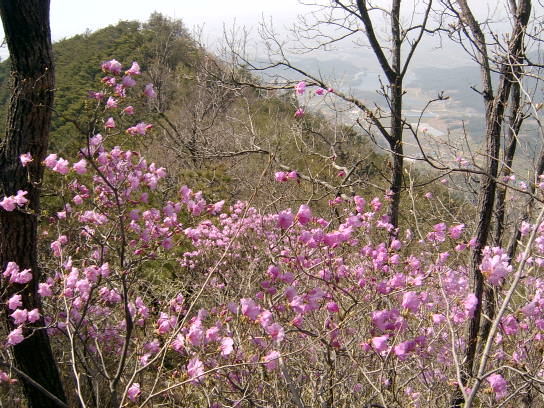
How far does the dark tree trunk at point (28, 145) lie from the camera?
8.68 ft

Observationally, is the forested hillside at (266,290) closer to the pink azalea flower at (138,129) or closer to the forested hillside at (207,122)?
the pink azalea flower at (138,129)

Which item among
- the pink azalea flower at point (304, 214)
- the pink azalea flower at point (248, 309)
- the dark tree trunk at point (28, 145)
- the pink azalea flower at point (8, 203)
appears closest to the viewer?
the pink azalea flower at point (248, 309)

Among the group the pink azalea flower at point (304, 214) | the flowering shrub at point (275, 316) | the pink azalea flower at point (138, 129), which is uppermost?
the pink azalea flower at point (138, 129)

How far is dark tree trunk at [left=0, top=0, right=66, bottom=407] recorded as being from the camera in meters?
2.64

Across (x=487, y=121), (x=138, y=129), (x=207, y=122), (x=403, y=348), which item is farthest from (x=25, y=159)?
(x=207, y=122)

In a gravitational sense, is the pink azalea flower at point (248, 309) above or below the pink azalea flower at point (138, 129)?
below

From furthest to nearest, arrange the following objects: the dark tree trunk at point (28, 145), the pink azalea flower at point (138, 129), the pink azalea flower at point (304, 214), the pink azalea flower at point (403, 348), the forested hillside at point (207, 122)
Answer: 1. the forested hillside at point (207, 122)
2. the pink azalea flower at point (138, 129)
3. the dark tree trunk at point (28, 145)
4. the pink azalea flower at point (304, 214)
5. the pink azalea flower at point (403, 348)

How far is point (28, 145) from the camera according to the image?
280cm

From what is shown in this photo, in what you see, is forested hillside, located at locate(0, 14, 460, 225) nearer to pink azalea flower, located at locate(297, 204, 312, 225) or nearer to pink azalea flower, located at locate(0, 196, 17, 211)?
pink azalea flower, located at locate(0, 196, 17, 211)

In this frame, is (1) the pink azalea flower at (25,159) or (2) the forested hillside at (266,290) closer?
(2) the forested hillside at (266,290)

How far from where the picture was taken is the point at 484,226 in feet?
12.3

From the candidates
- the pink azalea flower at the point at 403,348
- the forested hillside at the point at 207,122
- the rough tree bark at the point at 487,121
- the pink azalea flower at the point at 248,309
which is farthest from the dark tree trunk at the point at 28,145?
the rough tree bark at the point at 487,121

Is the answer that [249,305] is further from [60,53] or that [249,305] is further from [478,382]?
[60,53]

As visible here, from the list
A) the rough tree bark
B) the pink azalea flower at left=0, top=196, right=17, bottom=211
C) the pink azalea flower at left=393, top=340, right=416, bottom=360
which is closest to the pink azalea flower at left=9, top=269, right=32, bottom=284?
the pink azalea flower at left=0, top=196, right=17, bottom=211
